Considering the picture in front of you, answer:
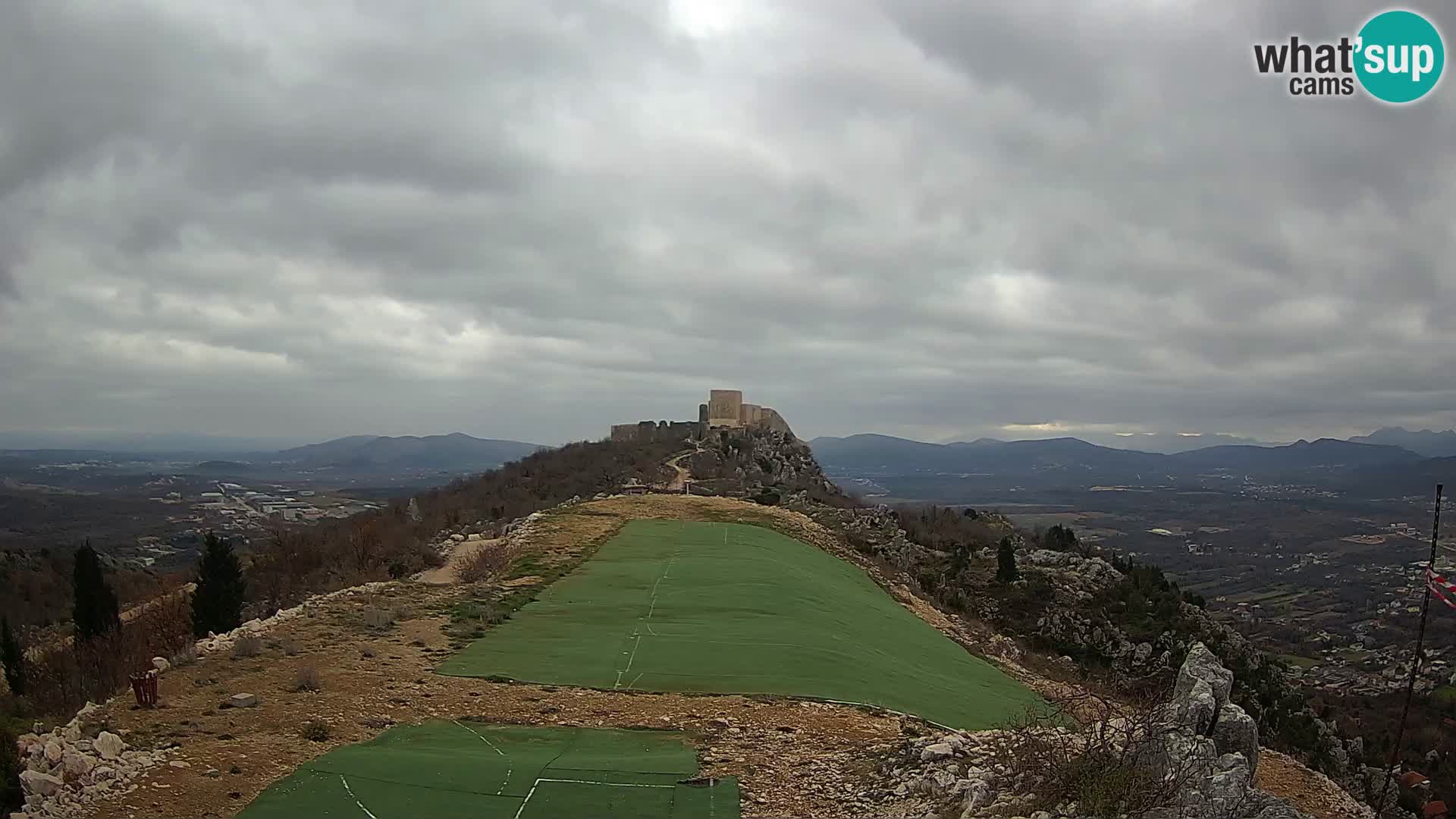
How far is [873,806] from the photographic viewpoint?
8195mm

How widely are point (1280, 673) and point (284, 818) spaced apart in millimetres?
41516

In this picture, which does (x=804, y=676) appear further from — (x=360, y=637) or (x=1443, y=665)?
(x=1443, y=665)

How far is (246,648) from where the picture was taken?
12602 millimetres

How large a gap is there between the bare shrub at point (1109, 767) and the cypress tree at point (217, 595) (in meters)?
18.2

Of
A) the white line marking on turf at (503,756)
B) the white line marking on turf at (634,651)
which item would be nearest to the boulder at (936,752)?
the white line marking on turf at (503,756)

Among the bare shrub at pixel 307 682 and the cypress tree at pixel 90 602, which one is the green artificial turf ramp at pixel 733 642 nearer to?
the bare shrub at pixel 307 682

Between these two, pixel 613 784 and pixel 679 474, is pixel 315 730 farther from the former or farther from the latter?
pixel 679 474

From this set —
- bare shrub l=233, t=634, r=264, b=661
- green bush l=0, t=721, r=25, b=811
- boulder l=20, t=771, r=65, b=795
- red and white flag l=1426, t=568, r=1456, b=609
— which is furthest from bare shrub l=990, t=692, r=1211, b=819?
bare shrub l=233, t=634, r=264, b=661

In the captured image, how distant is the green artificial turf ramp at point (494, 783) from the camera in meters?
7.74

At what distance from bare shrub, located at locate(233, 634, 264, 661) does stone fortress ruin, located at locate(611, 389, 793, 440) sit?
61.8m

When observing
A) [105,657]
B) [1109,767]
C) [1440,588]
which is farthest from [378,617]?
[1440,588]

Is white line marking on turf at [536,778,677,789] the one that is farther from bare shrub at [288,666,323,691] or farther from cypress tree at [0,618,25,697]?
cypress tree at [0,618,25,697]

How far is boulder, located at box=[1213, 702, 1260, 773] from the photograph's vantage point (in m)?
8.60

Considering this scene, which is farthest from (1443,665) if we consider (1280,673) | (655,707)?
(655,707)
